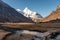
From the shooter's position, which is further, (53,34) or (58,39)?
(53,34)

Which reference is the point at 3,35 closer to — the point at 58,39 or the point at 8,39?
the point at 8,39

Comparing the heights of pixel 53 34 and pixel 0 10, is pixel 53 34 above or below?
below

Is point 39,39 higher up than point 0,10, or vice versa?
point 0,10

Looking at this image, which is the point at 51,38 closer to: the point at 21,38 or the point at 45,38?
the point at 45,38

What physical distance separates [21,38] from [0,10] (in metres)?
138

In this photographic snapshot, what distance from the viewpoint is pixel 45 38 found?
618 inches

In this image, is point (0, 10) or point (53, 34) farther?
point (0, 10)

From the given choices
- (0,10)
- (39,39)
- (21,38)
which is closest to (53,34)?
(39,39)

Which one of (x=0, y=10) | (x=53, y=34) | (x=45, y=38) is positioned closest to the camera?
(x=45, y=38)

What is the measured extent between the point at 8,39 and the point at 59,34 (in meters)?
5.07

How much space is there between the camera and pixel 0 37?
52.9 feet

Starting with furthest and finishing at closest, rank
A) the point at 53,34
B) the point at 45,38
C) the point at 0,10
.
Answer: the point at 0,10 < the point at 53,34 < the point at 45,38

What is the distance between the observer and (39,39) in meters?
15.9

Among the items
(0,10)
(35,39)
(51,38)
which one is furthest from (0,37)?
(0,10)
